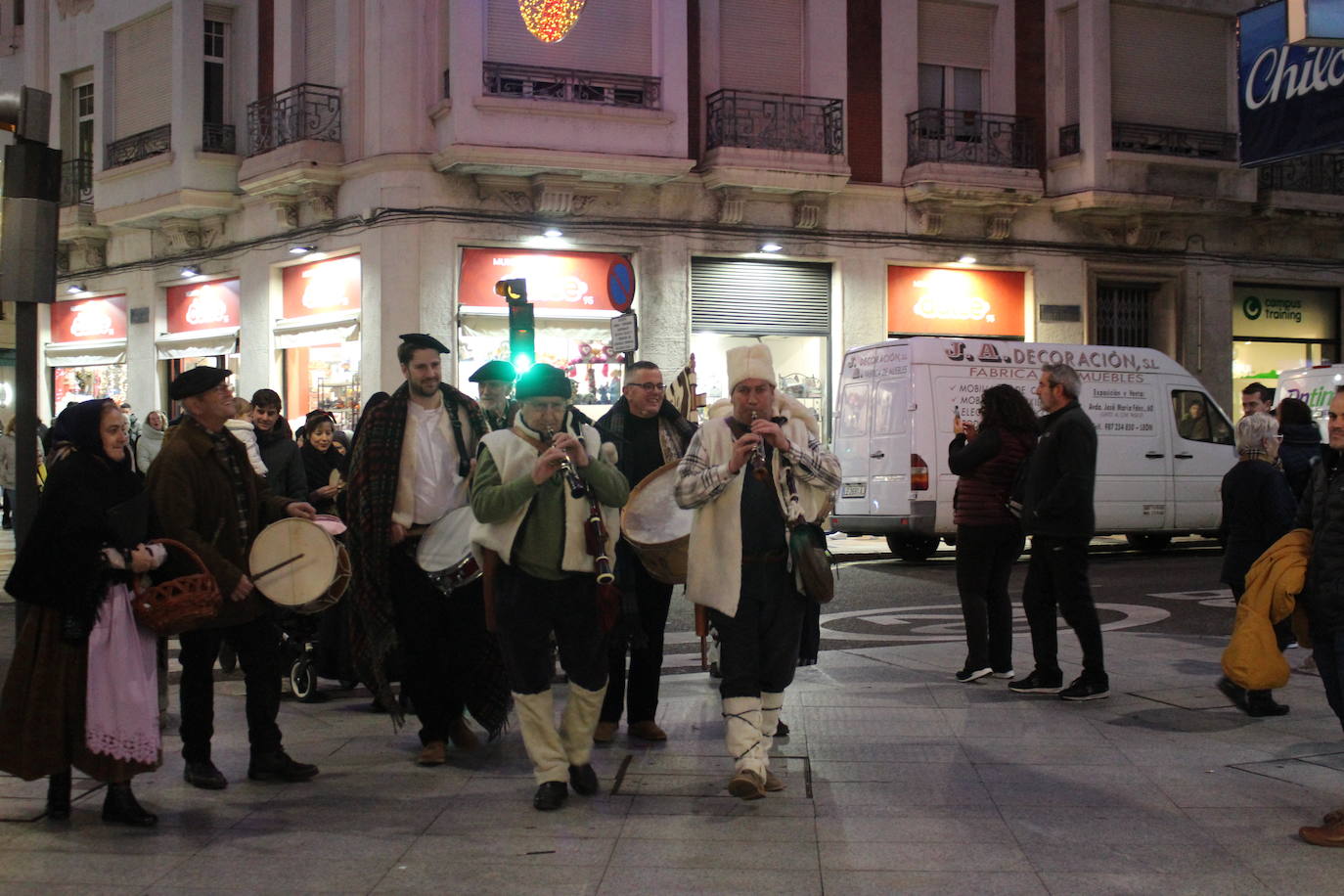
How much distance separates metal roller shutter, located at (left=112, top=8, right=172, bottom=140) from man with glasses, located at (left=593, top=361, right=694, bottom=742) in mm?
17418

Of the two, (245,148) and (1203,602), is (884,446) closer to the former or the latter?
(1203,602)

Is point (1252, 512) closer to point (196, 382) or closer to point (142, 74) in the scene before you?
point (196, 382)

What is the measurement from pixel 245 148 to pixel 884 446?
11770mm

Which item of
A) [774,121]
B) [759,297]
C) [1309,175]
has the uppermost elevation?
[774,121]

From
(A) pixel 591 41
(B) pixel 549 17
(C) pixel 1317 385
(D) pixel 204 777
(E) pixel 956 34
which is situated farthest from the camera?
(E) pixel 956 34

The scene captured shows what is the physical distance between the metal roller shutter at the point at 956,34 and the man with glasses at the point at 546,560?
17457mm

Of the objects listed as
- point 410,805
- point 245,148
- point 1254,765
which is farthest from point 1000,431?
point 245,148

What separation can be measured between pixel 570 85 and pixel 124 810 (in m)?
14.9

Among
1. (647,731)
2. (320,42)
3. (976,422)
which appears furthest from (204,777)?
(320,42)

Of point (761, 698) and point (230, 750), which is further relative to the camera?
point (230, 750)

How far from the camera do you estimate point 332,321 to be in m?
19.8

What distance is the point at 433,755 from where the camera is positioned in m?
6.22

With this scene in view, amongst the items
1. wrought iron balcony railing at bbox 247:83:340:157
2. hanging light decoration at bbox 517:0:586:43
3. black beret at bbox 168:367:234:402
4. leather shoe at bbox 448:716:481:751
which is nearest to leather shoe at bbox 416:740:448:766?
leather shoe at bbox 448:716:481:751

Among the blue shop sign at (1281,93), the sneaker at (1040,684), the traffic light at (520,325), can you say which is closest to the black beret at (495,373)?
the sneaker at (1040,684)
